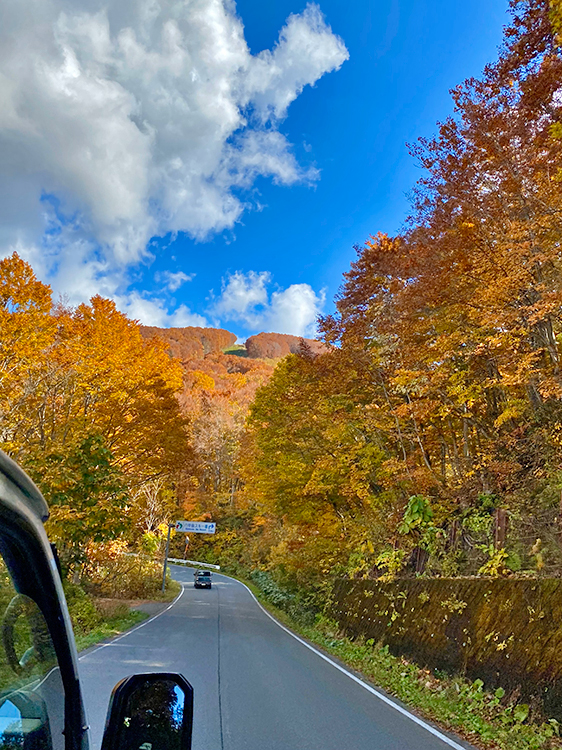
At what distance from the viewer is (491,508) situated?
11.4 meters

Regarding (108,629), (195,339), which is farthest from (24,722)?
(195,339)

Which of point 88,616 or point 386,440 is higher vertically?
point 386,440

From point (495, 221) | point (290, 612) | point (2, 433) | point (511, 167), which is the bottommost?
point (290, 612)

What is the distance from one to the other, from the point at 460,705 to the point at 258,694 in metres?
2.98

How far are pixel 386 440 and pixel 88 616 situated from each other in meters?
10.8

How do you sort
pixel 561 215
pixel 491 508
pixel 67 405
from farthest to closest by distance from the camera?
pixel 67 405 < pixel 491 508 < pixel 561 215

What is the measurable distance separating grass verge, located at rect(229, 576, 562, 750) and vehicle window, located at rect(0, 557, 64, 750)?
6.32 m

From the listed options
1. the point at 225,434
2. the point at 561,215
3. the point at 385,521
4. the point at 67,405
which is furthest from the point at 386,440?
the point at 225,434

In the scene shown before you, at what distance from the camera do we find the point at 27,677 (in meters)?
1.16

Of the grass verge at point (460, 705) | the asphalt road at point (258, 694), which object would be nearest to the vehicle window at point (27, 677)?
the asphalt road at point (258, 694)

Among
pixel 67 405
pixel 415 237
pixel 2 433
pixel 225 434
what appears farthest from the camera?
pixel 225 434

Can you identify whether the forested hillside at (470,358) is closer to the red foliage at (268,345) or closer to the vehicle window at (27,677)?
the vehicle window at (27,677)

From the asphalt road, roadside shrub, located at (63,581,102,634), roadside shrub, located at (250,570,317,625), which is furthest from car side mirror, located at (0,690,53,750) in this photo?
roadside shrub, located at (250,570,317,625)

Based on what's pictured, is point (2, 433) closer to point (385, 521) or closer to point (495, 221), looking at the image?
point (385, 521)
